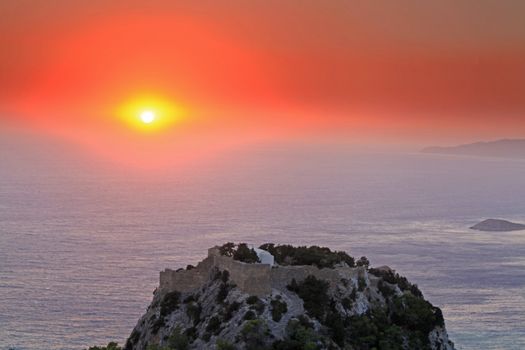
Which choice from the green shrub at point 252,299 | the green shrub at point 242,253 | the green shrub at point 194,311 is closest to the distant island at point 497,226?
the green shrub at point 242,253

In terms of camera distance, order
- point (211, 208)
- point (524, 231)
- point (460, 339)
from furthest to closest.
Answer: point (211, 208)
point (524, 231)
point (460, 339)

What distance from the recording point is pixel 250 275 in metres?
45.8

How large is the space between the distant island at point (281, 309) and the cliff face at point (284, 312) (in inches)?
2.0

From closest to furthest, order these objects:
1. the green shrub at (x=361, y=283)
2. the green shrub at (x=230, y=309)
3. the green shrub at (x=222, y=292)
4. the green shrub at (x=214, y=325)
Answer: the green shrub at (x=230, y=309) < the green shrub at (x=214, y=325) < the green shrub at (x=222, y=292) < the green shrub at (x=361, y=283)

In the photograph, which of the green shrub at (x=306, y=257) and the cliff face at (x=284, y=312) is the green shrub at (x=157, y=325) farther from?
the green shrub at (x=306, y=257)

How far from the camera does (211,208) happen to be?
181 meters

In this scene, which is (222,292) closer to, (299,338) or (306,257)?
(299,338)

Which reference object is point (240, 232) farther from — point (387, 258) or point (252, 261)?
point (252, 261)

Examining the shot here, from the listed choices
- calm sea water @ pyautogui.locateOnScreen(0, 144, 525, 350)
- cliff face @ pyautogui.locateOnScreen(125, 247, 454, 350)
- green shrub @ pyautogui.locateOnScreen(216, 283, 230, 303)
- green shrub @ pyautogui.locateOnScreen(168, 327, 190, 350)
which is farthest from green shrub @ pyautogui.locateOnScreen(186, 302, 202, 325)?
calm sea water @ pyautogui.locateOnScreen(0, 144, 525, 350)

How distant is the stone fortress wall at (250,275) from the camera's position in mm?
45656

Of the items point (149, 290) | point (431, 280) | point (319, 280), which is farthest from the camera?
point (431, 280)

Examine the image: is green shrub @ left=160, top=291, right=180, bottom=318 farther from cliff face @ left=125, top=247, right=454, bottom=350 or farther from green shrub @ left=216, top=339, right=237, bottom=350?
green shrub @ left=216, top=339, right=237, bottom=350

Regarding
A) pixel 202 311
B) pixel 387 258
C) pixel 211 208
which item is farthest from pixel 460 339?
pixel 211 208

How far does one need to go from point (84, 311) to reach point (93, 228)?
207 ft
